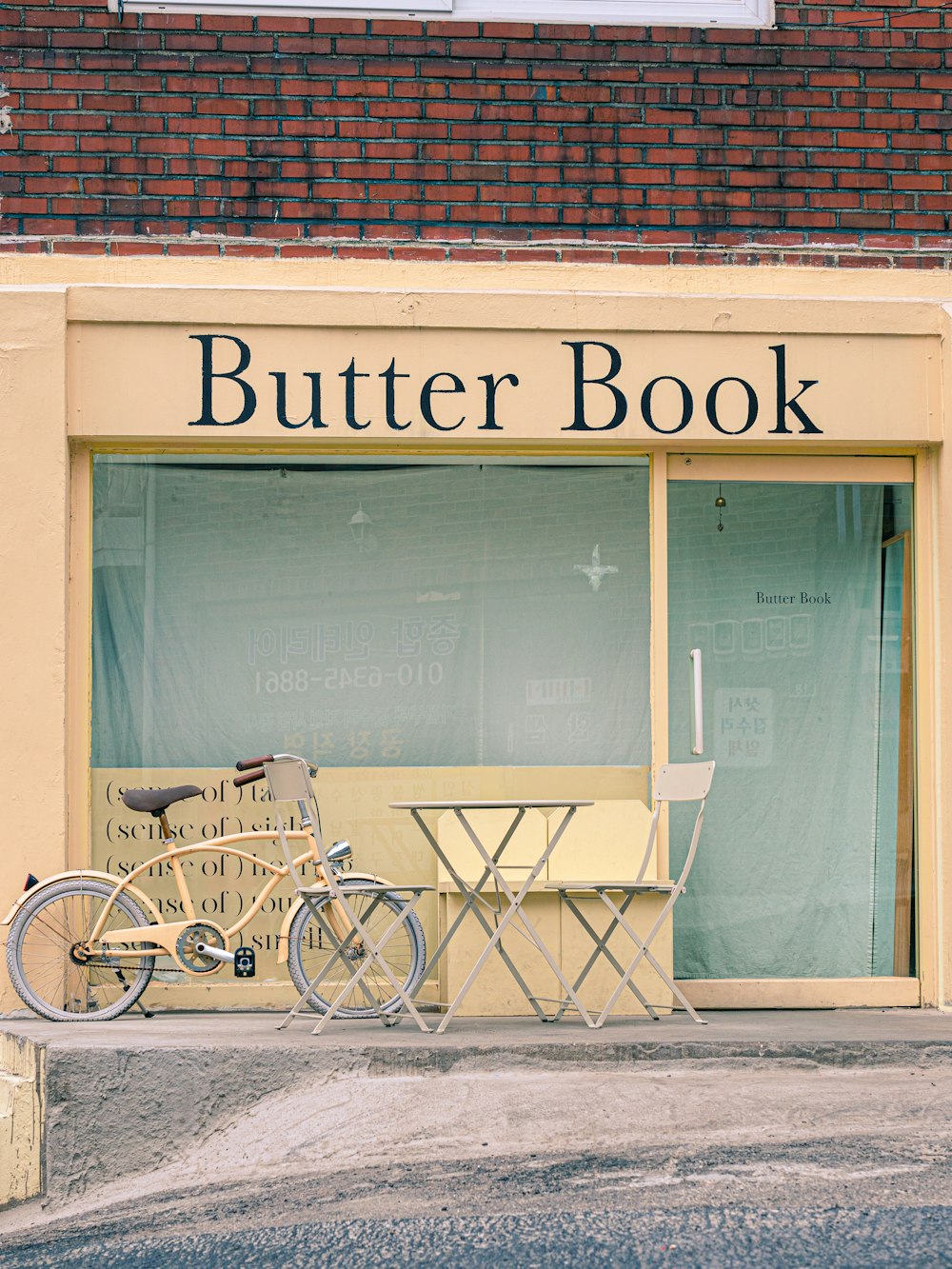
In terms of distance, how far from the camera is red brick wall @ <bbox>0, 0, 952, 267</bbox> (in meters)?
7.11

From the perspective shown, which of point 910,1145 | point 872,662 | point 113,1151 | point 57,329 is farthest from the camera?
point 872,662

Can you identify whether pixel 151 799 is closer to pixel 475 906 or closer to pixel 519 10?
pixel 475 906

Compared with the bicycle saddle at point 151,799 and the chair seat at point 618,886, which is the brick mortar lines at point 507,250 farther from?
the chair seat at point 618,886

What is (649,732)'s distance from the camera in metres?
7.21

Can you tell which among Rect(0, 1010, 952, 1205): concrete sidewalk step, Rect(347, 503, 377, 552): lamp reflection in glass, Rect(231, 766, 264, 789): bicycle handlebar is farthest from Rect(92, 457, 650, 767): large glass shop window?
Rect(0, 1010, 952, 1205): concrete sidewalk step

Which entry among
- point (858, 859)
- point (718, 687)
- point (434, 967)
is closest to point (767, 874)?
point (858, 859)

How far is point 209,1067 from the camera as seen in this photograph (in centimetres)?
553

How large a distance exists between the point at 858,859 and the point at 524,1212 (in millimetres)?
3186

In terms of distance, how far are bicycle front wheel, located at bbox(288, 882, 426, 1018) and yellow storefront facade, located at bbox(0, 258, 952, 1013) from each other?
0.19 metres

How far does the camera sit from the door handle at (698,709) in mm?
7055

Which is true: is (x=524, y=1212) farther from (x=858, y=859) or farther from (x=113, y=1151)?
(x=858, y=859)

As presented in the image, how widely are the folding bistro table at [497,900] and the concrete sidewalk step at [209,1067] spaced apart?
343 mm

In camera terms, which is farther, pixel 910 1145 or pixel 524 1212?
pixel 910 1145

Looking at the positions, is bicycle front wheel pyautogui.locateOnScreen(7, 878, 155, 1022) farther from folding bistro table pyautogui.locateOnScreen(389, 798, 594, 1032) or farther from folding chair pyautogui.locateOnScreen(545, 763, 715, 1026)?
folding chair pyautogui.locateOnScreen(545, 763, 715, 1026)
